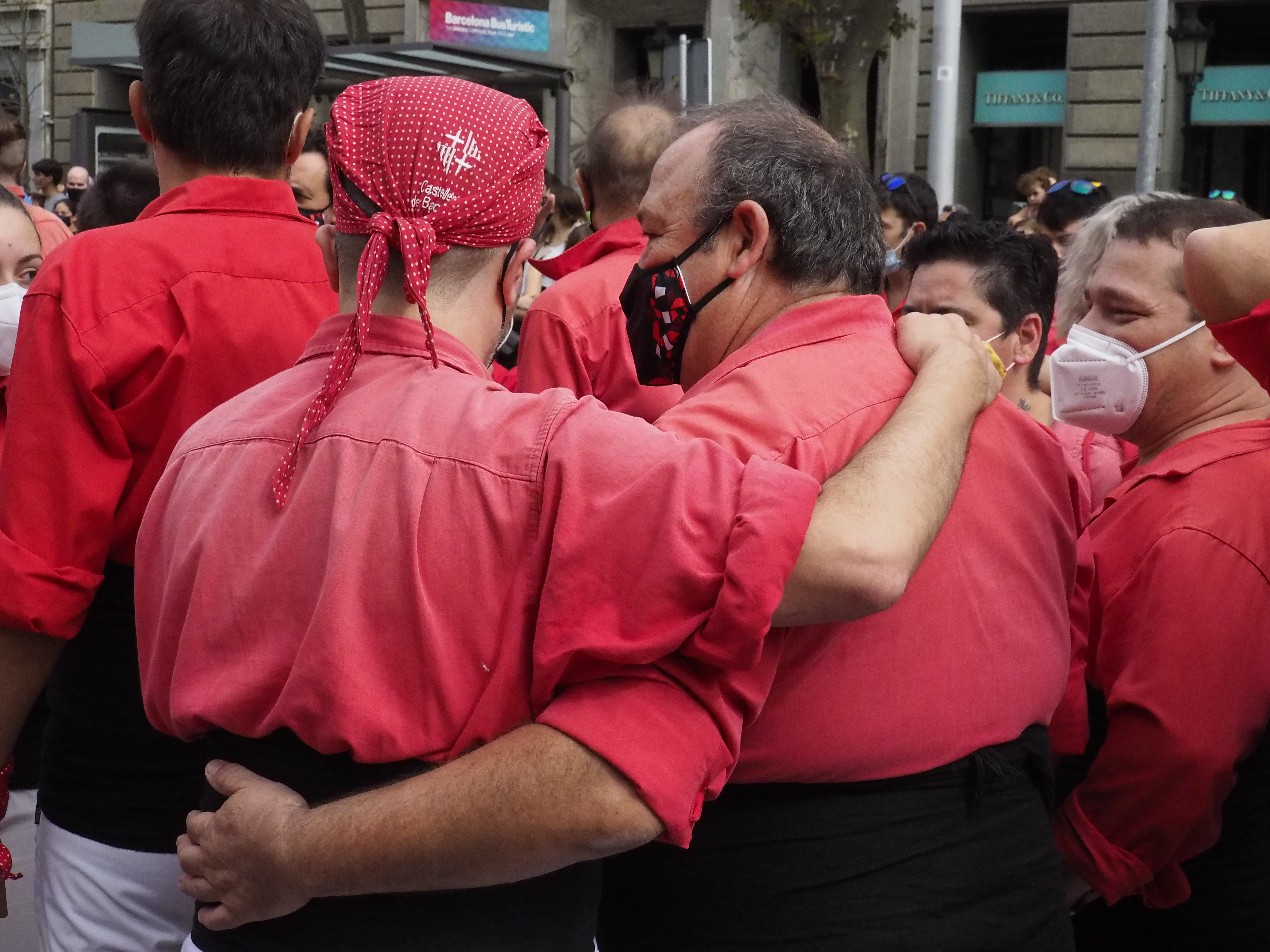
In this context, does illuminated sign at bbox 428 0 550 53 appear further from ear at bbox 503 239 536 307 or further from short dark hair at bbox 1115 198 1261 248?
ear at bbox 503 239 536 307

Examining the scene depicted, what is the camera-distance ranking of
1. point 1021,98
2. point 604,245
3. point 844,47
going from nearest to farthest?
point 604,245 < point 844,47 < point 1021,98

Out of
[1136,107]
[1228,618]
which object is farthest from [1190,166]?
[1228,618]

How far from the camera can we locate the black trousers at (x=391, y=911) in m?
1.68

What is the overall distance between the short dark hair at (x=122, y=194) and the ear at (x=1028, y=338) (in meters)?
2.86

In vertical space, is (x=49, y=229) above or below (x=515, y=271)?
below

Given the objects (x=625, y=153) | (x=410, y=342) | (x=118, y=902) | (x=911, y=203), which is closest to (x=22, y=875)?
(x=118, y=902)

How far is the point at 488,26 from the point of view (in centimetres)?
1823

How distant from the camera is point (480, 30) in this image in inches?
714

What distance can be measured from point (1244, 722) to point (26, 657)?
2015mm

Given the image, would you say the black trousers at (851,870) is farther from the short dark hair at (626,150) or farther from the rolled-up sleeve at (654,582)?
the short dark hair at (626,150)

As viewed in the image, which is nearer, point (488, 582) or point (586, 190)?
point (488, 582)

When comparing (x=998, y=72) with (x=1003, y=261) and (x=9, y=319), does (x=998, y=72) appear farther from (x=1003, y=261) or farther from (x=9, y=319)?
(x=9, y=319)

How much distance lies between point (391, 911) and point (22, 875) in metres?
2.01

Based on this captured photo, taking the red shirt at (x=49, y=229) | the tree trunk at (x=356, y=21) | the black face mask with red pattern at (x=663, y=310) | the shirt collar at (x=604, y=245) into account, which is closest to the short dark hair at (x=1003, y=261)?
the shirt collar at (x=604, y=245)
